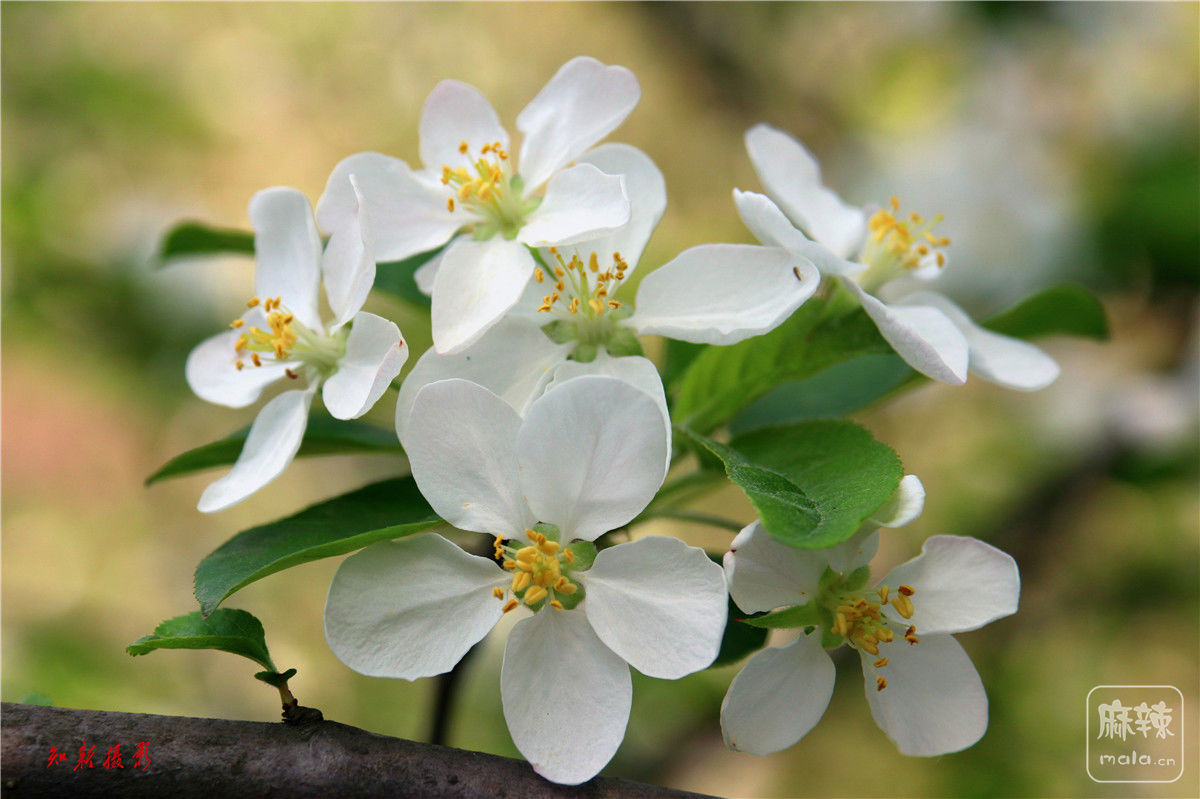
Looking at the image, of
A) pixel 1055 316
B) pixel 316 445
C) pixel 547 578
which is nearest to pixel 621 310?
pixel 547 578

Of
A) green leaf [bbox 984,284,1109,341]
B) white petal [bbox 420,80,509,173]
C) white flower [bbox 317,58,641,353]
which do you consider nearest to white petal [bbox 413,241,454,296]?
white flower [bbox 317,58,641,353]

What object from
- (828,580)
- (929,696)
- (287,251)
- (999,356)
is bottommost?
(929,696)

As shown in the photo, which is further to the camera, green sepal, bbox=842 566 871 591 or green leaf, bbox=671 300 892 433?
green leaf, bbox=671 300 892 433

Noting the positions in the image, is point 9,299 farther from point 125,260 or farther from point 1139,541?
point 1139,541

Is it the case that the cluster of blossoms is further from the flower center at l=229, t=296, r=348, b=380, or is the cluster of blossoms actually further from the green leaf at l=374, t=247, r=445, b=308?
the green leaf at l=374, t=247, r=445, b=308

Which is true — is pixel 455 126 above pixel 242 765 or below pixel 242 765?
above

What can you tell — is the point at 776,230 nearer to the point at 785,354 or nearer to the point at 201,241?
the point at 785,354
